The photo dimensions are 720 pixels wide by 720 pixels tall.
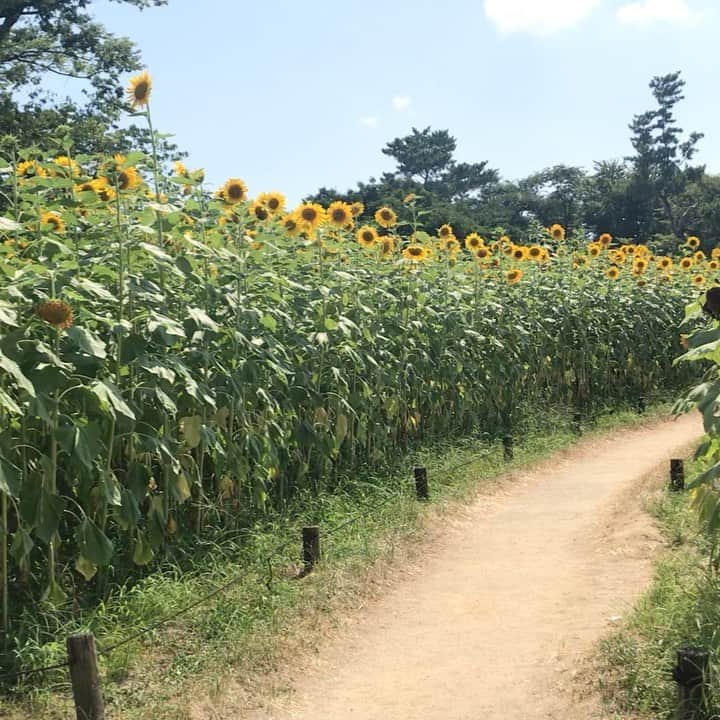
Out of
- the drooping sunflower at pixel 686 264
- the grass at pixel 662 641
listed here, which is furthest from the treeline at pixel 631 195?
the grass at pixel 662 641

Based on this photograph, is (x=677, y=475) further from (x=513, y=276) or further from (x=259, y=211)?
(x=513, y=276)

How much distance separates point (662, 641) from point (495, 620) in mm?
1304

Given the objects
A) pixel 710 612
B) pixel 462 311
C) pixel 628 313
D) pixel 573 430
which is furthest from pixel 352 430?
pixel 628 313

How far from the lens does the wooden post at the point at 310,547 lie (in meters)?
5.62

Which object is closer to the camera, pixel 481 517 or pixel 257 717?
pixel 257 717

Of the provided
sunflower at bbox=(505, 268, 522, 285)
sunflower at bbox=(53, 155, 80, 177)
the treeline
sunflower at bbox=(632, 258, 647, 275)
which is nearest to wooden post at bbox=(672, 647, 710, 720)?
sunflower at bbox=(53, 155, 80, 177)

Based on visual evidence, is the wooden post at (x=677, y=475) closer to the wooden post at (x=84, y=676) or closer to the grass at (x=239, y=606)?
the grass at (x=239, y=606)

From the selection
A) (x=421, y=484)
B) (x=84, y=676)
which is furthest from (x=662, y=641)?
(x=421, y=484)

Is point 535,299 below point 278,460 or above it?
above

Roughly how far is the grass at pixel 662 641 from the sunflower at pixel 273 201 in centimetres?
365

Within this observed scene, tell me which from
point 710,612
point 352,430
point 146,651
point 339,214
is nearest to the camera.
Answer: point 710,612

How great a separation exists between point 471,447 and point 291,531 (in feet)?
12.4

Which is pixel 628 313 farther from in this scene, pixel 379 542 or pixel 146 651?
pixel 146 651

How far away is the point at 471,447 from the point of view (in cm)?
952
